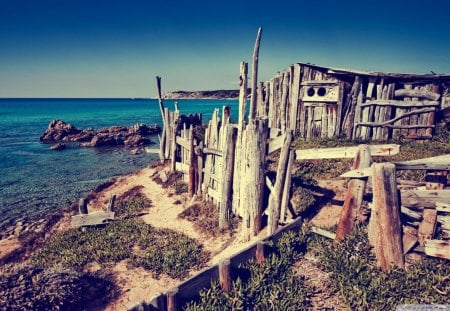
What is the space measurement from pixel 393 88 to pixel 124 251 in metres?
13.8

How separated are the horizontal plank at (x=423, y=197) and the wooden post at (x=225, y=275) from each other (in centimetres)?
349

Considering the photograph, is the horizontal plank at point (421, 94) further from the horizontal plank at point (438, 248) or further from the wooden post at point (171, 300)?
the wooden post at point (171, 300)

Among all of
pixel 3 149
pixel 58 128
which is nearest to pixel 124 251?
pixel 3 149

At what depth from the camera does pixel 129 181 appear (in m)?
14.5

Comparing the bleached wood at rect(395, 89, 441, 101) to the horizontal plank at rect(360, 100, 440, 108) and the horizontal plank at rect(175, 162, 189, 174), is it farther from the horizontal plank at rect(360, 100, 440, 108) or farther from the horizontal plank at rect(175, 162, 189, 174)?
the horizontal plank at rect(175, 162, 189, 174)

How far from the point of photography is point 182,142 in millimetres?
12242

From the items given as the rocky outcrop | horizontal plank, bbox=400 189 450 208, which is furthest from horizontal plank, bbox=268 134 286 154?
the rocky outcrop

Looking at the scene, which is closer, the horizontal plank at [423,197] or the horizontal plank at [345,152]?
the horizontal plank at [423,197]

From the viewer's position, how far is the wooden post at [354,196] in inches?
229

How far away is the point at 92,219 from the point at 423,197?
879 cm

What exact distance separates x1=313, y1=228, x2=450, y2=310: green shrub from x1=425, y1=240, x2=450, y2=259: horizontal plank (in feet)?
0.94

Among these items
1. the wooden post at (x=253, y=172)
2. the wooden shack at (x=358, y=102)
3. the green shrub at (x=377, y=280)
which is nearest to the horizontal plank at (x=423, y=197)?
the green shrub at (x=377, y=280)

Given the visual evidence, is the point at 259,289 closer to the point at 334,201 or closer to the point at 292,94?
the point at 334,201

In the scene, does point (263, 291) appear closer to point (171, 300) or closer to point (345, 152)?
point (171, 300)
